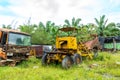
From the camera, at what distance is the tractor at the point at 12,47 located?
14336 millimetres

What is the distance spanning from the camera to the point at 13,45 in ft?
48.9

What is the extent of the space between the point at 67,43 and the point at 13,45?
11.1ft

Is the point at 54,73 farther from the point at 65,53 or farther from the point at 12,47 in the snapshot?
the point at 12,47

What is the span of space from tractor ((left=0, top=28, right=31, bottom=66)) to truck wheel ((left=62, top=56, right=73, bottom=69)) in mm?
3305

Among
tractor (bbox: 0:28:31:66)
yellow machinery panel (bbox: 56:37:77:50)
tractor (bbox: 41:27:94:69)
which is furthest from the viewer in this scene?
yellow machinery panel (bbox: 56:37:77:50)

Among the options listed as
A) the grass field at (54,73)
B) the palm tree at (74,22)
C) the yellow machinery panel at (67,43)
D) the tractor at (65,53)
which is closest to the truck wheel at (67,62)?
the tractor at (65,53)

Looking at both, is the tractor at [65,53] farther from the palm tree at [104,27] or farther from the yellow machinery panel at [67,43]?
the palm tree at [104,27]

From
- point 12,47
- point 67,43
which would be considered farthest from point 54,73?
point 12,47

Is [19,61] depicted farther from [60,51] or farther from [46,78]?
[46,78]

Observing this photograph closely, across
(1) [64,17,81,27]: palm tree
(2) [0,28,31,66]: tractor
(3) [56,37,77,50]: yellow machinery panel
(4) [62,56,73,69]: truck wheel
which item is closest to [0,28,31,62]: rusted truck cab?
(2) [0,28,31,66]: tractor

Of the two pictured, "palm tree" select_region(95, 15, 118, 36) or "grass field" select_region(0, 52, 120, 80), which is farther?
"palm tree" select_region(95, 15, 118, 36)

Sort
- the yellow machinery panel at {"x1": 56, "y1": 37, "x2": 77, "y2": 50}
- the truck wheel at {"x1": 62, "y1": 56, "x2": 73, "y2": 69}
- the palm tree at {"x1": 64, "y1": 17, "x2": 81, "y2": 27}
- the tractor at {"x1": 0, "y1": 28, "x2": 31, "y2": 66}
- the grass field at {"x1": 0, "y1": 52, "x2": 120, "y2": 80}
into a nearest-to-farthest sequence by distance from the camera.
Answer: the grass field at {"x1": 0, "y1": 52, "x2": 120, "y2": 80} → the truck wheel at {"x1": 62, "y1": 56, "x2": 73, "y2": 69} → the tractor at {"x1": 0, "y1": 28, "x2": 31, "y2": 66} → the yellow machinery panel at {"x1": 56, "y1": 37, "x2": 77, "y2": 50} → the palm tree at {"x1": 64, "y1": 17, "x2": 81, "y2": 27}

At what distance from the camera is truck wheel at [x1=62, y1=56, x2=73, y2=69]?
44.0 ft

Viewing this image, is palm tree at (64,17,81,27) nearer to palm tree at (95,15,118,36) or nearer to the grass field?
palm tree at (95,15,118,36)
